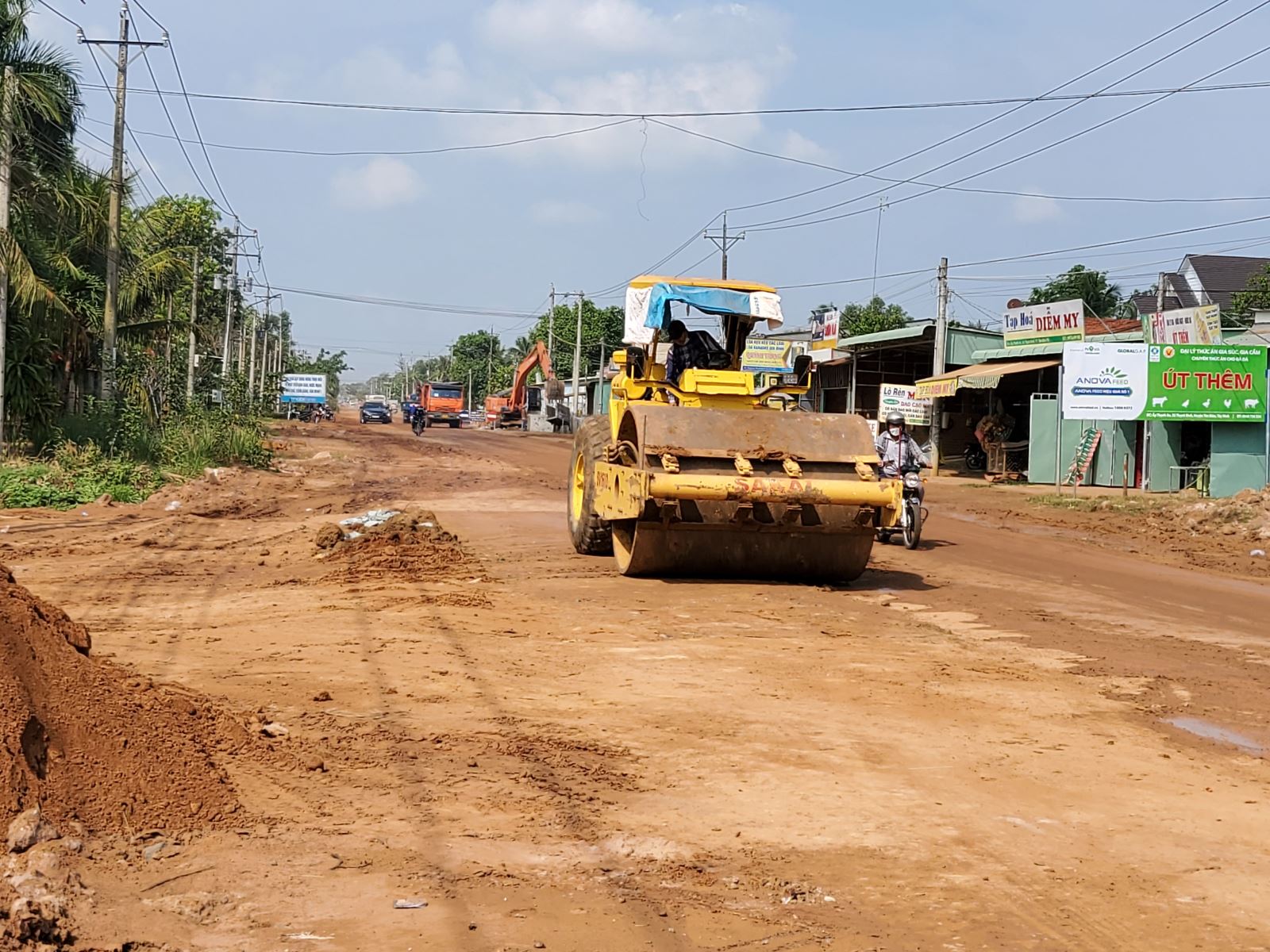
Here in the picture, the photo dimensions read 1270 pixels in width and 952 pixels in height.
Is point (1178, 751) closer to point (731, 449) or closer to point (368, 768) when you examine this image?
point (368, 768)

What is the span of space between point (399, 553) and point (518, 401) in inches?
2392

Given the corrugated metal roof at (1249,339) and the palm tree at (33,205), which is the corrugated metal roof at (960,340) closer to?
the corrugated metal roof at (1249,339)

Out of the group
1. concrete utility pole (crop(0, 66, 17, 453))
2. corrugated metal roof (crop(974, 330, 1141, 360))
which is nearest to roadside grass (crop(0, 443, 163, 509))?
concrete utility pole (crop(0, 66, 17, 453))

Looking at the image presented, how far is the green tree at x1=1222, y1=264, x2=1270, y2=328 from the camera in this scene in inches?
1880

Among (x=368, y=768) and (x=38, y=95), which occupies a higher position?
(x=38, y=95)

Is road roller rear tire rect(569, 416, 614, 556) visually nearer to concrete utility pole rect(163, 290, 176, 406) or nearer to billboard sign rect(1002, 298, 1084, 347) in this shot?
concrete utility pole rect(163, 290, 176, 406)

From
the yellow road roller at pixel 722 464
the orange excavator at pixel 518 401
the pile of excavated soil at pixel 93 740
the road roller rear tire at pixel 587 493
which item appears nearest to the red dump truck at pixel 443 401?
the orange excavator at pixel 518 401

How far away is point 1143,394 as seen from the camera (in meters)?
26.2

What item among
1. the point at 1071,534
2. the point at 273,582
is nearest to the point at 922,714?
the point at 273,582

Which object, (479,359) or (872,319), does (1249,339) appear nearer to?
(872,319)

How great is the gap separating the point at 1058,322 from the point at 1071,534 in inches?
602

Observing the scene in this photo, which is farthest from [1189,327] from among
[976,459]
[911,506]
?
[911,506]

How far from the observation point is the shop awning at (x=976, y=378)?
32500 millimetres

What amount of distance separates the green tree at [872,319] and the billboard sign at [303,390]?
1385 inches
